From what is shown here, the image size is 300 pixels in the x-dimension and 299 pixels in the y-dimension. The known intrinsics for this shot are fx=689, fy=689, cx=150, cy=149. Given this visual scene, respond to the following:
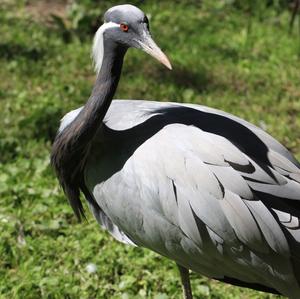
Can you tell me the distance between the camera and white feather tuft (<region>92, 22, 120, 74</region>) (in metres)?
3.24

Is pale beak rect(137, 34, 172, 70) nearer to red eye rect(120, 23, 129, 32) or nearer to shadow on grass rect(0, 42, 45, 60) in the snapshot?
red eye rect(120, 23, 129, 32)

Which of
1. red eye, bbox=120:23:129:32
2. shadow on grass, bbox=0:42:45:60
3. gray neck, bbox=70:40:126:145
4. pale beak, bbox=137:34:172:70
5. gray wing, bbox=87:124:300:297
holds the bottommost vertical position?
shadow on grass, bbox=0:42:45:60

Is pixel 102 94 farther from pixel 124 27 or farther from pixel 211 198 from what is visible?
pixel 211 198

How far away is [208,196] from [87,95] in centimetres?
280

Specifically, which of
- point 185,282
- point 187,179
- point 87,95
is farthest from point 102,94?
point 87,95

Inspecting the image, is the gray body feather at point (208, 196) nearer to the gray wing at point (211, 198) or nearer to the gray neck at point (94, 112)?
the gray wing at point (211, 198)

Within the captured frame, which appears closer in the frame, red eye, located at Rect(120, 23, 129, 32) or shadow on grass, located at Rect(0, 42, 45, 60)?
red eye, located at Rect(120, 23, 129, 32)

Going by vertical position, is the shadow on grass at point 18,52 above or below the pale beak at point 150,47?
below

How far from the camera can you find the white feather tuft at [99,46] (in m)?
3.24

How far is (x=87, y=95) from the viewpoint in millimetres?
5625

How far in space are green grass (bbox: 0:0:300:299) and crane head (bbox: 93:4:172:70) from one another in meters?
1.42

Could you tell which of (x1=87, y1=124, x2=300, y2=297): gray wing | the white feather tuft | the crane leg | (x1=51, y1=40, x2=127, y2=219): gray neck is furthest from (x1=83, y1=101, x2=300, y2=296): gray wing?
the white feather tuft

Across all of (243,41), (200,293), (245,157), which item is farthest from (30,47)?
(245,157)

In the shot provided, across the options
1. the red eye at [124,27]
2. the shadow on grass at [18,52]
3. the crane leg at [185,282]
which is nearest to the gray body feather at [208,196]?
the crane leg at [185,282]
